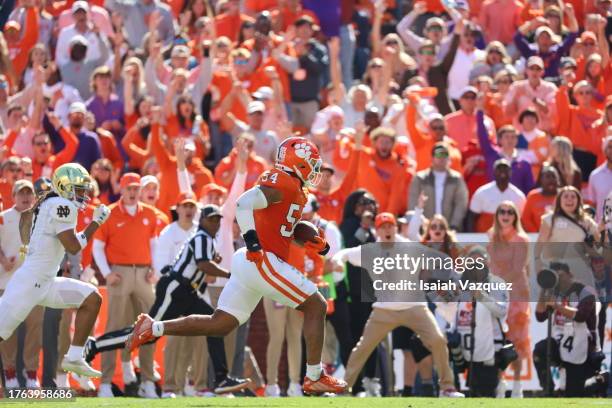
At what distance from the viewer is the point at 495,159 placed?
54.3 ft

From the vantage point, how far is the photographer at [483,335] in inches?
546

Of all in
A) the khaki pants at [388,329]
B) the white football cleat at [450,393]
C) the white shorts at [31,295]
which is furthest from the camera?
the khaki pants at [388,329]

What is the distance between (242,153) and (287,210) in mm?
4069

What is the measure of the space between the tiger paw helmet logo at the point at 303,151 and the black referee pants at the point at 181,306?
3042 mm

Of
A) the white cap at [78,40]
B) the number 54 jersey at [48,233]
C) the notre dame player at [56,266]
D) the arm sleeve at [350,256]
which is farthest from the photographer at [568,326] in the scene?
the white cap at [78,40]

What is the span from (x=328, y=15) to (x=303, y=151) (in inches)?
377

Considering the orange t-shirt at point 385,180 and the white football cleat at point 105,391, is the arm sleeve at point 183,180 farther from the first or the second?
the white football cleat at point 105,391

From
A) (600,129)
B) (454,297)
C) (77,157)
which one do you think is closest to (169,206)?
(77,157)

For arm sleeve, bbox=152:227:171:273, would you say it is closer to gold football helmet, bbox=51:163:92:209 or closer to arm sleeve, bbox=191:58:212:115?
gold football helmet, bbox=51:163:92:209

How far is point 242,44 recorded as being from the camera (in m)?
19.9

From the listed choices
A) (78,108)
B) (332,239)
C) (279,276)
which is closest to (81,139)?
(78,108)

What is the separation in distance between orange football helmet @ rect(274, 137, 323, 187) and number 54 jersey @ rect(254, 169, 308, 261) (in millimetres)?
57

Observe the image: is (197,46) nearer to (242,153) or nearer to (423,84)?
(423,84)

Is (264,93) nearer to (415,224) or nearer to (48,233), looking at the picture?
(415,224)
